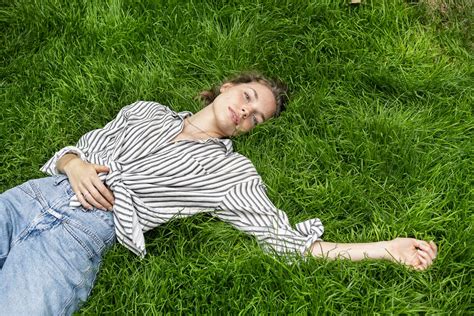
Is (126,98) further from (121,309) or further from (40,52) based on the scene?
(121,309)

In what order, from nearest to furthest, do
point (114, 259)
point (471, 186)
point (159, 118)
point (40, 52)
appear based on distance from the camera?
point (114, 259) < point (471, 186) < point (159, 118) < point (40, 52)

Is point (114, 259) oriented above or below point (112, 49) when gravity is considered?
below

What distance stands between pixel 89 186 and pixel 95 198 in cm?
6

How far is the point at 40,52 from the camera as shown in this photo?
3.70 m

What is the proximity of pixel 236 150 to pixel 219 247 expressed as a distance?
2.26ft

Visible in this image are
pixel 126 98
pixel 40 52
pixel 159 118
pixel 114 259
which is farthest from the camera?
pixel 40 52

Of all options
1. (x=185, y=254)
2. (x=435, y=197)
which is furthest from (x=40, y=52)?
(x=435, y=197)

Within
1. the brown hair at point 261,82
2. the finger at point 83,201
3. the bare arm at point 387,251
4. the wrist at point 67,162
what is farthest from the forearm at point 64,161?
the bare arm at point 387,251

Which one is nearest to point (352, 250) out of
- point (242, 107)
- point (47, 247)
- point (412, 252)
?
point (412, 252)

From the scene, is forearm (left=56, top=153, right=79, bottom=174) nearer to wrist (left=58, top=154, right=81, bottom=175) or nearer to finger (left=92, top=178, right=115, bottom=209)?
wrist (left=58, top=154, right=81, bottom=175)

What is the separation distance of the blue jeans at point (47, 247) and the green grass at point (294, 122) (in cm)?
12

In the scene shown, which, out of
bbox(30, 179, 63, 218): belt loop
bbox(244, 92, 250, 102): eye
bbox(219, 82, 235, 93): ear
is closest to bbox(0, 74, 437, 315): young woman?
bbox(30, 179, 63, 218): belt loop

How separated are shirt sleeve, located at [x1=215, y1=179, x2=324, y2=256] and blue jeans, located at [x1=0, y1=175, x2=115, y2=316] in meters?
0.60

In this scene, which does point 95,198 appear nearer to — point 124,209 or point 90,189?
point 90,189
